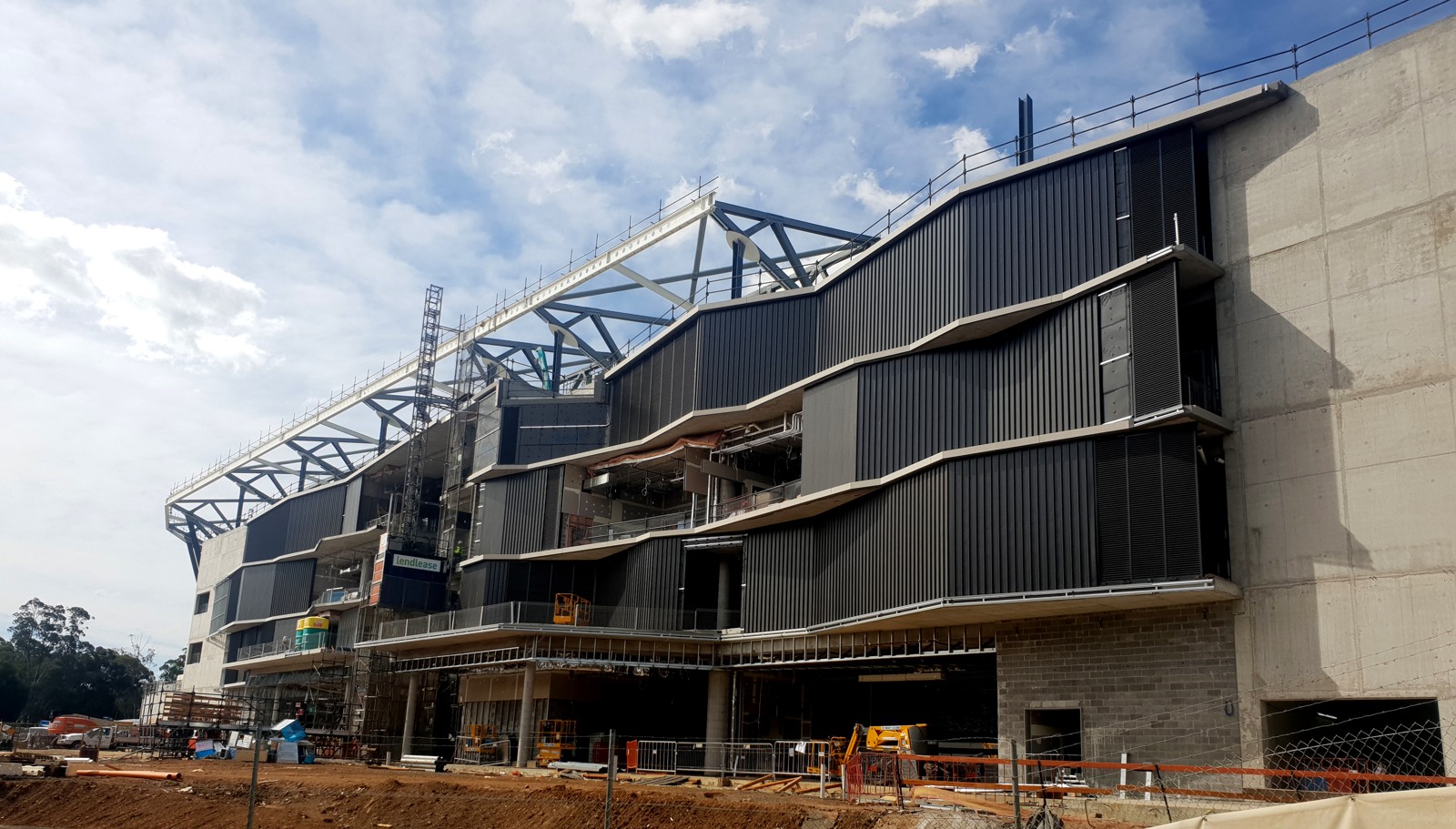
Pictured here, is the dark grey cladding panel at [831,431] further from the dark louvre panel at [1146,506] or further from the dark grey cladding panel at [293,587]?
the dark grey cladding panel at [293,587]

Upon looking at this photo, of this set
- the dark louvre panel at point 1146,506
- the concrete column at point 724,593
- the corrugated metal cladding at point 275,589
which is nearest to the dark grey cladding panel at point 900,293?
the dark louvre panel at point 1146,506

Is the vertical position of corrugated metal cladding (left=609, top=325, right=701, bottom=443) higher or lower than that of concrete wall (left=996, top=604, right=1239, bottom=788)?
higher

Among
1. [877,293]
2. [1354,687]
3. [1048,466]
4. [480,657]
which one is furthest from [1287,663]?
[480,657]

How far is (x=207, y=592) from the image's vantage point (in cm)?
9700

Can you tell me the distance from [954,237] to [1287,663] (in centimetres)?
1623

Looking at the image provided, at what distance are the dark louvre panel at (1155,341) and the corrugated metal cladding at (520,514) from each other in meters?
30.8

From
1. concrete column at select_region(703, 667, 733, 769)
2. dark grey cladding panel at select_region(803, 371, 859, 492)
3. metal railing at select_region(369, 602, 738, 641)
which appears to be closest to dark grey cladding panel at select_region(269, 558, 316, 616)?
metal railing at select_region(369, 602, 738, 641)

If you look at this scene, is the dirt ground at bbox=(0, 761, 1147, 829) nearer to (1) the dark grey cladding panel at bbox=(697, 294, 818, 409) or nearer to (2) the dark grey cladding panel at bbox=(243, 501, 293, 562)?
(1) the dark grey cladding panel at bbox=(697, 294, 818, 409)

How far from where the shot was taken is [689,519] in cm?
5094

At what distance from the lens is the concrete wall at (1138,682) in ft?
99.1

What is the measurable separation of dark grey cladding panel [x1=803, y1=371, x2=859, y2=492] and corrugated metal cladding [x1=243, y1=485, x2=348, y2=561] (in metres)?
43.2

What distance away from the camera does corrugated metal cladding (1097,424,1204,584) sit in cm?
2972

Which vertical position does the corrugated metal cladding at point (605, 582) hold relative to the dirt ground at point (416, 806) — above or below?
above

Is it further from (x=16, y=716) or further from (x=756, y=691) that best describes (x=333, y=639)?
(x=16, y=716)
